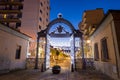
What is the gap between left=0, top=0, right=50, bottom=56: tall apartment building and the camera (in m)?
29.6

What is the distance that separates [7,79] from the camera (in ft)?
25.9

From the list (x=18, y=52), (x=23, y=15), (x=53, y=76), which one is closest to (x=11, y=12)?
(x=23, y=15)

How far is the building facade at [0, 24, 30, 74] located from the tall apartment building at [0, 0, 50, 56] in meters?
13.6

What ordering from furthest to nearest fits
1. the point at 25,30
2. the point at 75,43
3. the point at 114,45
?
the point at 25,30, the point at 75,43, the point at 114,45

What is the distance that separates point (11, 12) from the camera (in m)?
32.5

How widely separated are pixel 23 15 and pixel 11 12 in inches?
178

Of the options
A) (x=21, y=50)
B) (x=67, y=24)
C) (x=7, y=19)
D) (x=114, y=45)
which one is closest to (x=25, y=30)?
(x=7, y=19)

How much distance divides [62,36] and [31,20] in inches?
685

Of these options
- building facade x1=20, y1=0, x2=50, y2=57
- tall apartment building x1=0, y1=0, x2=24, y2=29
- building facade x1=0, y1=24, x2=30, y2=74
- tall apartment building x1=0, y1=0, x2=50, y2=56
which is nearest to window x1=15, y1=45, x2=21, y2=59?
building facade x1=0, y1=24, x2=30, y2=74

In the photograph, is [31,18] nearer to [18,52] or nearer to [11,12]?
[11,12]

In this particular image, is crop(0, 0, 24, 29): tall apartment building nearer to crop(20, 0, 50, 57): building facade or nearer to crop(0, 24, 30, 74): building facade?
crop(20, 0, 50, 57): building facade

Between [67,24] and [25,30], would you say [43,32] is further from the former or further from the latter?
[25,30]

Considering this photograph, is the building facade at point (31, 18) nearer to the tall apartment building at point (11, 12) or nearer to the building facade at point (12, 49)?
the tall apartment building at point (11, 12)

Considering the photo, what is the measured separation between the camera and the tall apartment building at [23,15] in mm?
29636
